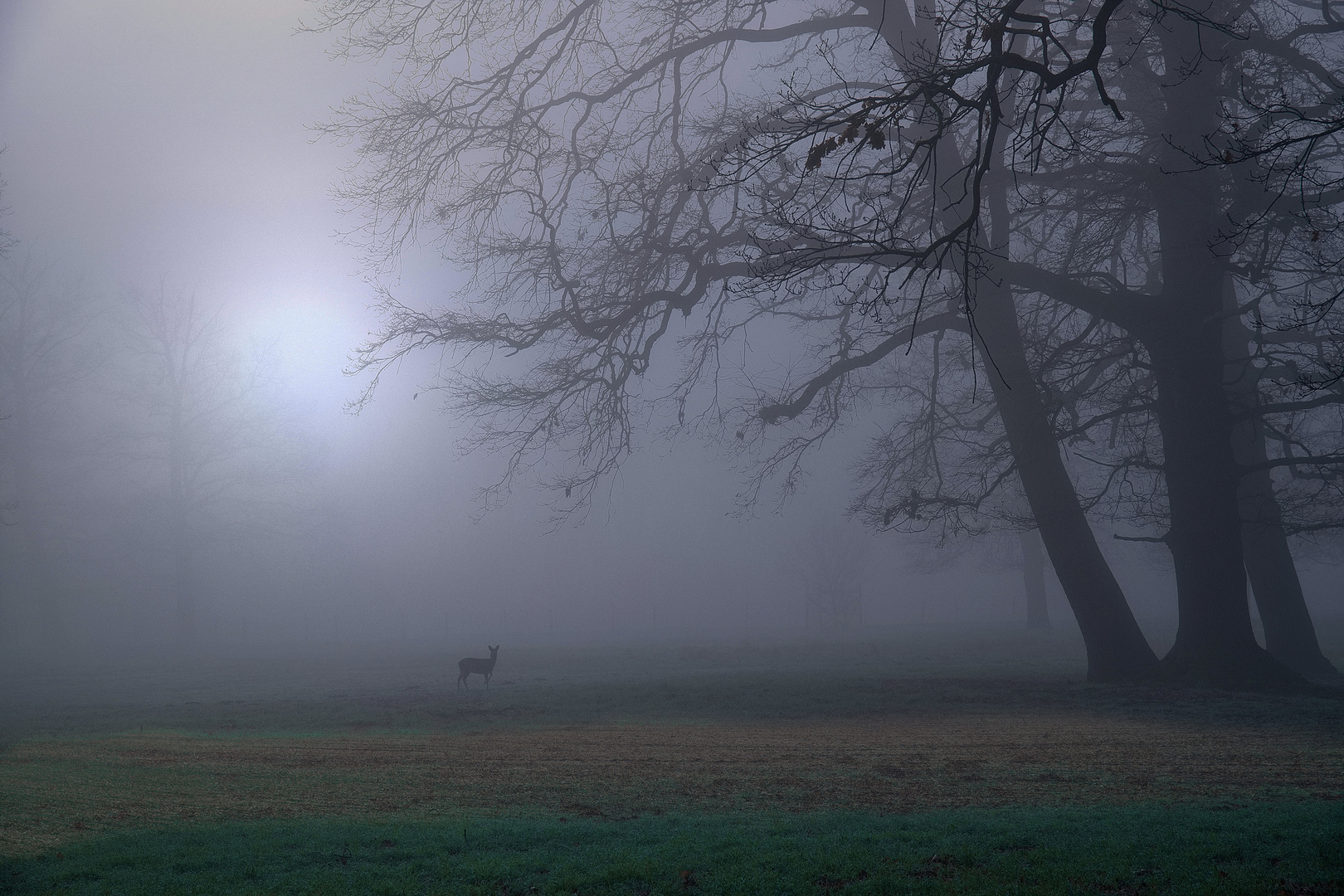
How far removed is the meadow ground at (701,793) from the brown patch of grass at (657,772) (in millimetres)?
57

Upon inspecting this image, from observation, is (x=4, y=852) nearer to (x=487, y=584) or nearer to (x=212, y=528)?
(x=212, y=528)

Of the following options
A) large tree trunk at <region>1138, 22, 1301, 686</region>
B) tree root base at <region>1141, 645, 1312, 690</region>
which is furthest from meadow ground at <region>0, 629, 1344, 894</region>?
large tree trunk at <region>1138, 22, 1301, 686</region>

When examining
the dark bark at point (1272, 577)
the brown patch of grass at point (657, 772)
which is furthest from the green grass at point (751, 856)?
the dark bark at point (1272, 577)

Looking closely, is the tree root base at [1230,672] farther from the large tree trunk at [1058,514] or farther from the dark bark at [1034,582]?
the dark bark at [1034,582]

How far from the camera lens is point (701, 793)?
7.97 metres

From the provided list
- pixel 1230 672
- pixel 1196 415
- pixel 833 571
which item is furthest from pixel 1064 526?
pixel 833 571

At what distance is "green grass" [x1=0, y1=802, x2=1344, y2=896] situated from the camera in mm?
5227

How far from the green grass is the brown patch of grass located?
690 millimetres

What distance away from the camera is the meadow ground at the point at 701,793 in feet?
18.1

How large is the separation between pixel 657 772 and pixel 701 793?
1192 mm

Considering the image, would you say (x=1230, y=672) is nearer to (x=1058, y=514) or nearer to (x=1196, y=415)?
(x=1058, y=514)

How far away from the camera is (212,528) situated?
44.6 meters

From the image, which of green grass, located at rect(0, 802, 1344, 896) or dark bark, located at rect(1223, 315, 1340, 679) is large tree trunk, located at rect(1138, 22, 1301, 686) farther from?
green grass, located at rect(0, 802, 1344, 896)

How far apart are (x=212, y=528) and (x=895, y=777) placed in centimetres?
4513
